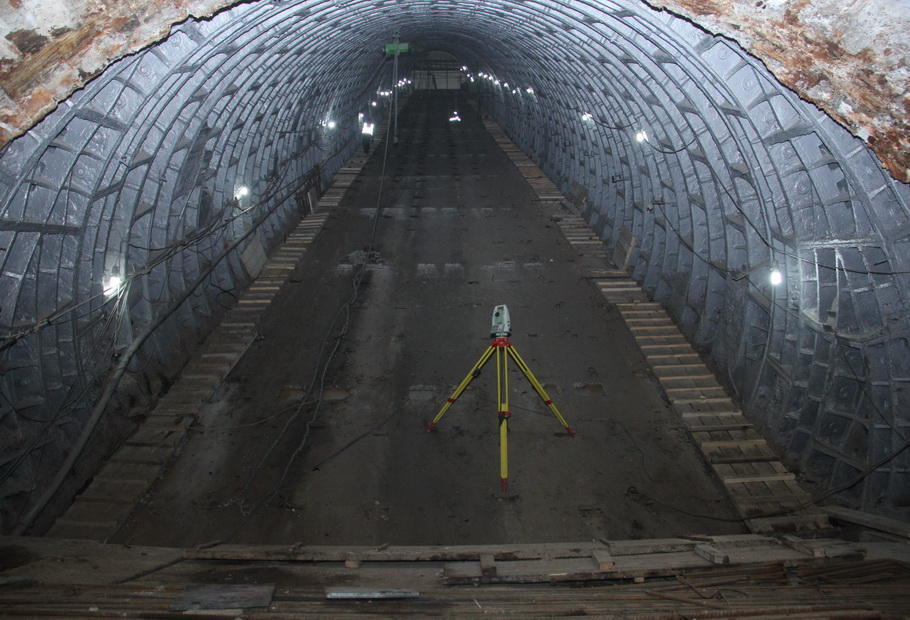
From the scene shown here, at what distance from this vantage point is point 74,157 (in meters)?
8.64

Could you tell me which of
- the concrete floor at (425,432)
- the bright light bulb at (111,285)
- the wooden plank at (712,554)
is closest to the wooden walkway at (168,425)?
the concrete floor at (425,432)

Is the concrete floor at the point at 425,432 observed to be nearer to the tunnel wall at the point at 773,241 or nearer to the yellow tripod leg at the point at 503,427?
the yellow tripod leg at the point at 503,427

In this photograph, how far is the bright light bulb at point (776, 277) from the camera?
34.6ft

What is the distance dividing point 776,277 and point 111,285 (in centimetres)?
1213

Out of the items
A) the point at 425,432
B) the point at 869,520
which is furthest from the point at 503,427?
the point at 869,520

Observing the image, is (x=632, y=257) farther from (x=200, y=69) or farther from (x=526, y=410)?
(x=200, y=69)

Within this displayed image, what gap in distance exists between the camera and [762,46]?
648 cm

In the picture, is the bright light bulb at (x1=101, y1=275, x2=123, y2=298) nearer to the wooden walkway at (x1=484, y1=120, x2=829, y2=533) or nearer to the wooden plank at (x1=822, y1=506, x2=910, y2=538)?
the wooden walkway at (x1=484, y1=120, x2=829, y2=533)

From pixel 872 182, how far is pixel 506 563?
6.91 meters

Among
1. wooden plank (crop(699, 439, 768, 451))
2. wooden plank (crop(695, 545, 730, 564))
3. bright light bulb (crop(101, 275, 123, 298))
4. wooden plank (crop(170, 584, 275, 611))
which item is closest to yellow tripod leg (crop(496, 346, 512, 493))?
wooden plank (crop(695, 545, 730, 564))

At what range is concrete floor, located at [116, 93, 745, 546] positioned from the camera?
31.5 ft

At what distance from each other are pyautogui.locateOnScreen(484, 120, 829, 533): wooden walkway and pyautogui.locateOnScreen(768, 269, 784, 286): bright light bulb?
2.92 m

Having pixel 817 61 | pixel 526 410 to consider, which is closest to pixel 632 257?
pixel 526 410

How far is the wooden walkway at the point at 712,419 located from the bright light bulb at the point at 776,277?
9.58 feet
